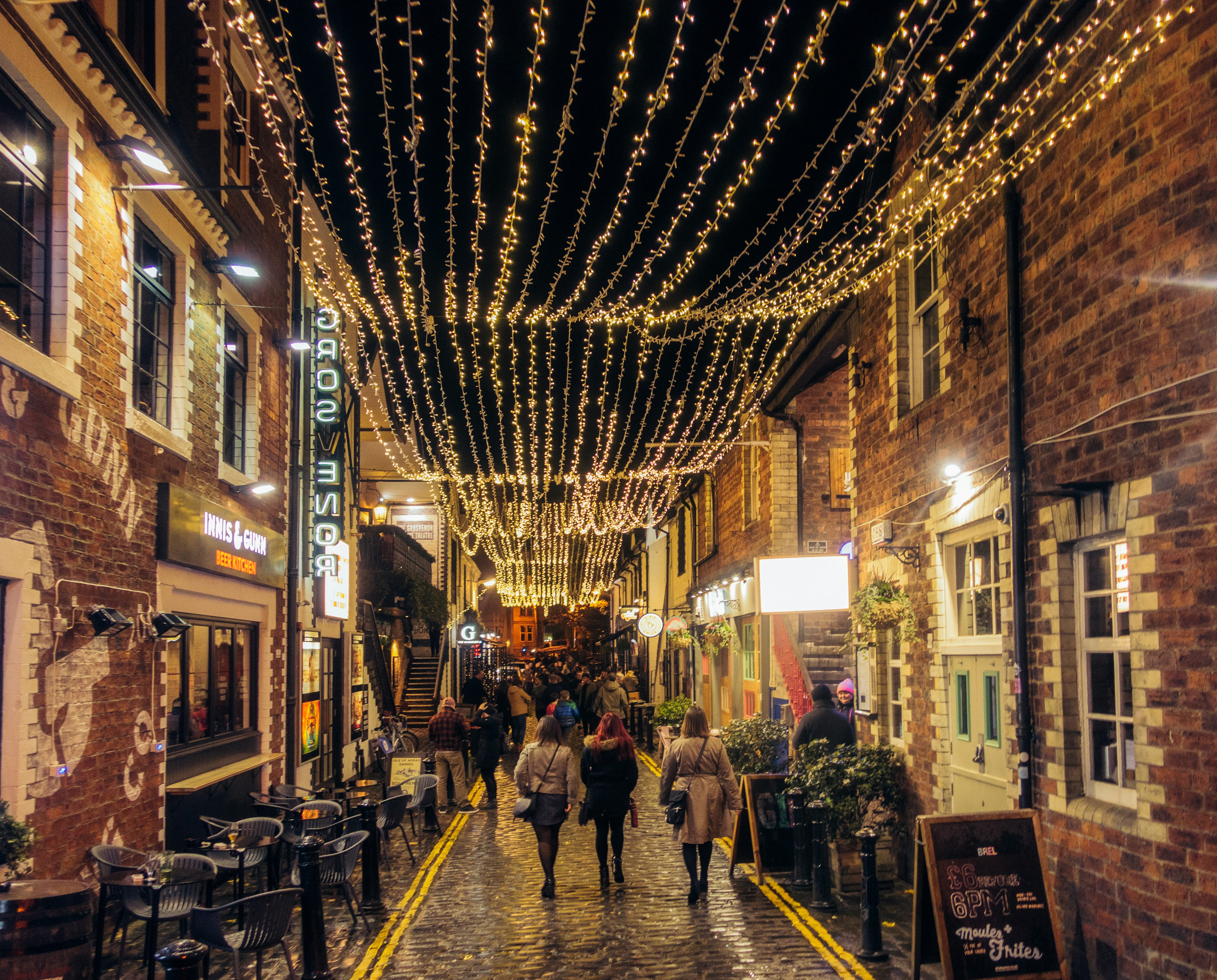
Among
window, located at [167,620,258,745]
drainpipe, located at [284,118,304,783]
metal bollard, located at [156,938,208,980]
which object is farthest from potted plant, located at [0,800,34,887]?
drainpipe, located at [284,118,304,783]

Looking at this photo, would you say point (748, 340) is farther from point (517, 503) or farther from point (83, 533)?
point (517, 503)

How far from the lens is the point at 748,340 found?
17.6 meters

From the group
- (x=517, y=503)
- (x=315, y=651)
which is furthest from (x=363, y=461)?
(x=315, y=651)

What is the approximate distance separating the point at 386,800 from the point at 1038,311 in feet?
24.5

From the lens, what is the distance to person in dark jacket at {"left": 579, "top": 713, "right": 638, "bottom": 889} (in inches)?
380

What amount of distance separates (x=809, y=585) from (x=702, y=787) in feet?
11.8

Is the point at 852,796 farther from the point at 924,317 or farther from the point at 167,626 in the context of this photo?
the point at 167,626

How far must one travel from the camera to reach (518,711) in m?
20.2

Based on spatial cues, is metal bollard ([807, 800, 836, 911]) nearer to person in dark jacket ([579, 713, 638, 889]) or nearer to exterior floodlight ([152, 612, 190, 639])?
person in dark jacket ([579, 713, 638, 889])

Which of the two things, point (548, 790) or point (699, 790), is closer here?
point (699, 790)

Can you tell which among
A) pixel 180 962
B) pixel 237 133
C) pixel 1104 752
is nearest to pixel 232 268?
pixel 237 133

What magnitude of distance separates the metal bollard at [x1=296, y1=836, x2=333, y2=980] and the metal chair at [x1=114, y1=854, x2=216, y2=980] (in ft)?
2.21

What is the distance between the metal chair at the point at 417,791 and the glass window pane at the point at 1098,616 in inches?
282

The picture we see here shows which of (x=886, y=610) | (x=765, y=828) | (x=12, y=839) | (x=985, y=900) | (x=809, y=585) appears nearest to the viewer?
(x=12, y=839)
